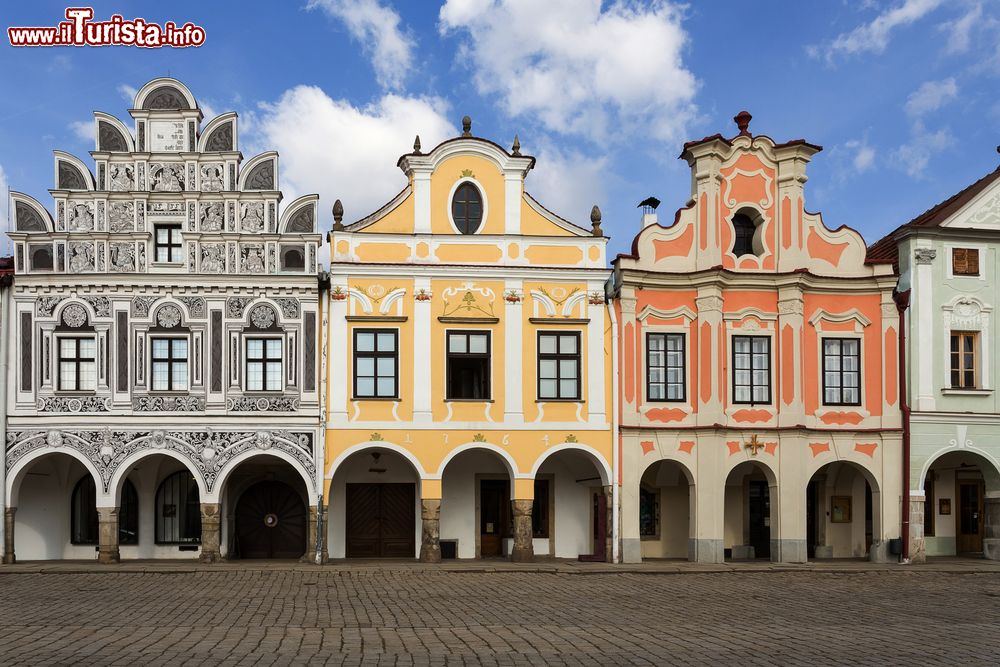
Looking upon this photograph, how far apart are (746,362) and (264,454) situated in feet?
43.2

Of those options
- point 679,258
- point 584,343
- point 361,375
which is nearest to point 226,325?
point 361,375

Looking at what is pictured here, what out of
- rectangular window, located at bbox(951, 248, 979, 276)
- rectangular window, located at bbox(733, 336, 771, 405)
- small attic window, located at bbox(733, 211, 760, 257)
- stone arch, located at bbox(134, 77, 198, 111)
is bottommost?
rectangular window, located at bbox(733, 336, 771, 405)

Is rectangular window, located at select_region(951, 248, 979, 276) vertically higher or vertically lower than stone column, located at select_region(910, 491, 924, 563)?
higher

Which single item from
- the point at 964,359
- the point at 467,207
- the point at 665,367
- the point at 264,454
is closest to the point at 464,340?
the point at 467,207

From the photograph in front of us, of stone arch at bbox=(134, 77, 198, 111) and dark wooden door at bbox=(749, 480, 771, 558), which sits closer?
stone arch at bbox=(134, 77, 198, 111)

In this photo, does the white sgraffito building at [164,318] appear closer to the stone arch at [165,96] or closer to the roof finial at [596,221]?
the stone arch at [165,96]

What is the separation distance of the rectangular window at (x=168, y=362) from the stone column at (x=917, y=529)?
19.8 metres

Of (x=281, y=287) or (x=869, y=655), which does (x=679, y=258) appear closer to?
(x=281, y=287)

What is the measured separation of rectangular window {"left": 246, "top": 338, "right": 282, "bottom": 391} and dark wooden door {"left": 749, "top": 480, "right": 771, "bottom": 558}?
13.9 meters

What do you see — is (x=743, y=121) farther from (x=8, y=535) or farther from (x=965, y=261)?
(x=8, y=535)

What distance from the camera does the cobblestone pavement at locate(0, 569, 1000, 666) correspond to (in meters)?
15.1

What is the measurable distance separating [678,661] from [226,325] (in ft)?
61.9

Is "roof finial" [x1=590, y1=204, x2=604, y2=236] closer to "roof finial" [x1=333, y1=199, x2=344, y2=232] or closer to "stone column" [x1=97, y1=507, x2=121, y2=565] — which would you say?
"roof finial" [x1=333, y1=199, x2=344, y2=232]

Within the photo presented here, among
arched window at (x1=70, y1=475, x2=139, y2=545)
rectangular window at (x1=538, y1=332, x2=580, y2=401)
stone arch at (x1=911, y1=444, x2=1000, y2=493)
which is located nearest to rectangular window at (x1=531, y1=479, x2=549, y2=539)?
rectangular window at (x1=538, y1=332, x2=580, y2=401)
